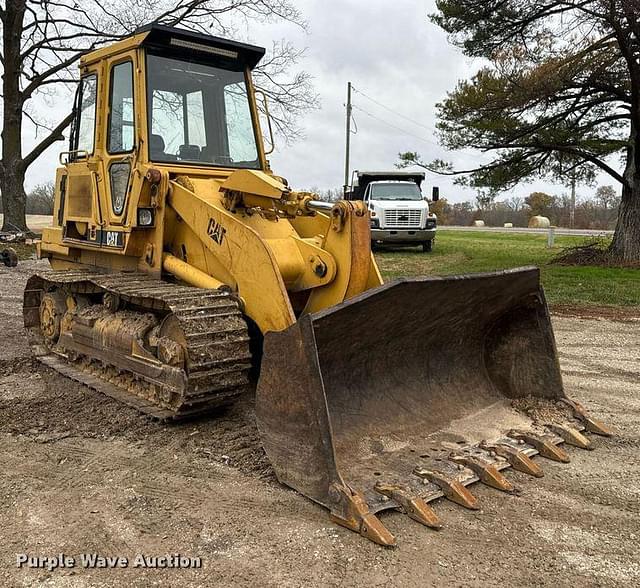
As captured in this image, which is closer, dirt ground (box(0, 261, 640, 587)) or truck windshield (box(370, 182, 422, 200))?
dirt ground (box(0, 261, 640, 587))

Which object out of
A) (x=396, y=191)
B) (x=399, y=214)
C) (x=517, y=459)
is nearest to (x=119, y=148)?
(x=517, y=459)

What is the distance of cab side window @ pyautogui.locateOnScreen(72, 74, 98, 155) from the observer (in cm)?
619

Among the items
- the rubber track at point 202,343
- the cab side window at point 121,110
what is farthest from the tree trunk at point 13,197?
the rubber track at point 202,343

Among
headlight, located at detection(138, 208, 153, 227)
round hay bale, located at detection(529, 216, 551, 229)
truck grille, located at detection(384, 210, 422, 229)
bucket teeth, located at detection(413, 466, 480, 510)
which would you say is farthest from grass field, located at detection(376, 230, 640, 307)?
round hay bale, located at detection(529, 216, 551, 229)

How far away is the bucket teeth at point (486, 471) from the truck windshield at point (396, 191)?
1642cm

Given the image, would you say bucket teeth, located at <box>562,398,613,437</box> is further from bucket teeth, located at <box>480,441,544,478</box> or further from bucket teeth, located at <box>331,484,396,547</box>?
bucket teeth, located at <box>331,484,396,547</box>

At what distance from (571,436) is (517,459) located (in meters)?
0.66

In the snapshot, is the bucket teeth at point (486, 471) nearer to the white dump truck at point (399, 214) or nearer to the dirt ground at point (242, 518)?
the dirt ground at point (242, 518)

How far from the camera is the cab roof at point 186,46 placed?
219 inches

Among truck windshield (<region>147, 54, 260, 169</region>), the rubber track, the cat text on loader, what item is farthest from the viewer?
truck windshield (<region>147, 54, 260, 169</region>)

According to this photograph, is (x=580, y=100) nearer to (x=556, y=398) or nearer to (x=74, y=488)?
(x=556, y=398)

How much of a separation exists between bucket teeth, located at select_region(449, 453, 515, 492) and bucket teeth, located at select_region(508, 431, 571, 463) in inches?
20.7

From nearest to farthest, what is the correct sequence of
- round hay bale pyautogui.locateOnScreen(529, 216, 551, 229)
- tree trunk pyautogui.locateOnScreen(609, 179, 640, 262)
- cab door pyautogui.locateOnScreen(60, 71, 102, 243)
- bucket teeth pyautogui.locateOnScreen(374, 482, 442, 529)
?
1. bucket teeth pyautogui.locateOnScreen(374, 482, 442, 529)
2. cab door pyautogui.locateOnScreen(60, 71, 102, 243)
3. tree trunk pyautogui.locateOnScreen(609, 179, 640, 262)
4. round hay bale pyautogui.locateOnScreen(529, 216, 551, 229)

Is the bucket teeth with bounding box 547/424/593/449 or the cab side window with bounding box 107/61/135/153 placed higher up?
the cab side window with bounding box 107/61/135/153
